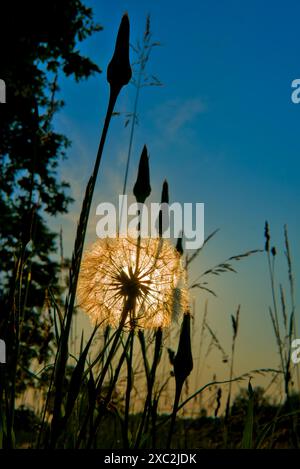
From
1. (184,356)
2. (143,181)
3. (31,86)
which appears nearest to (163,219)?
(143,181)

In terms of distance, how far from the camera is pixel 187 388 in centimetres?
269

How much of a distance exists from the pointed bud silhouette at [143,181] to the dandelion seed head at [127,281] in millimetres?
251

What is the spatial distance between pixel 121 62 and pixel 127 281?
591 mm

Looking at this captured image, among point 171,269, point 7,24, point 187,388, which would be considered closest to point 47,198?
point 7,24

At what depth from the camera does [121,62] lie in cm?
113

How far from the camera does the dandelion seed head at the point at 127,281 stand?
58.6 inches

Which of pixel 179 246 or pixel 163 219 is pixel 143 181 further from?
pixel 179 246

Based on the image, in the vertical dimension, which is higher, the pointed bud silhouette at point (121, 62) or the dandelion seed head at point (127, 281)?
the pointed bud silhouette at point (121, 62)

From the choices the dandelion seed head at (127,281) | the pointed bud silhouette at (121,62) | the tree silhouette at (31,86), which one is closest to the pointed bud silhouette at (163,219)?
the dandelion seed head at (127,281)

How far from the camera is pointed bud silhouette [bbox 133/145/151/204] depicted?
1.23 metres

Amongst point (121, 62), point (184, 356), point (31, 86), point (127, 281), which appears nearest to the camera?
point (121, 62)

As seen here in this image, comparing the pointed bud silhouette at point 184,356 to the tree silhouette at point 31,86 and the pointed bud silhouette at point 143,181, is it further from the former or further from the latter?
the tree silhouette at point 31,86
